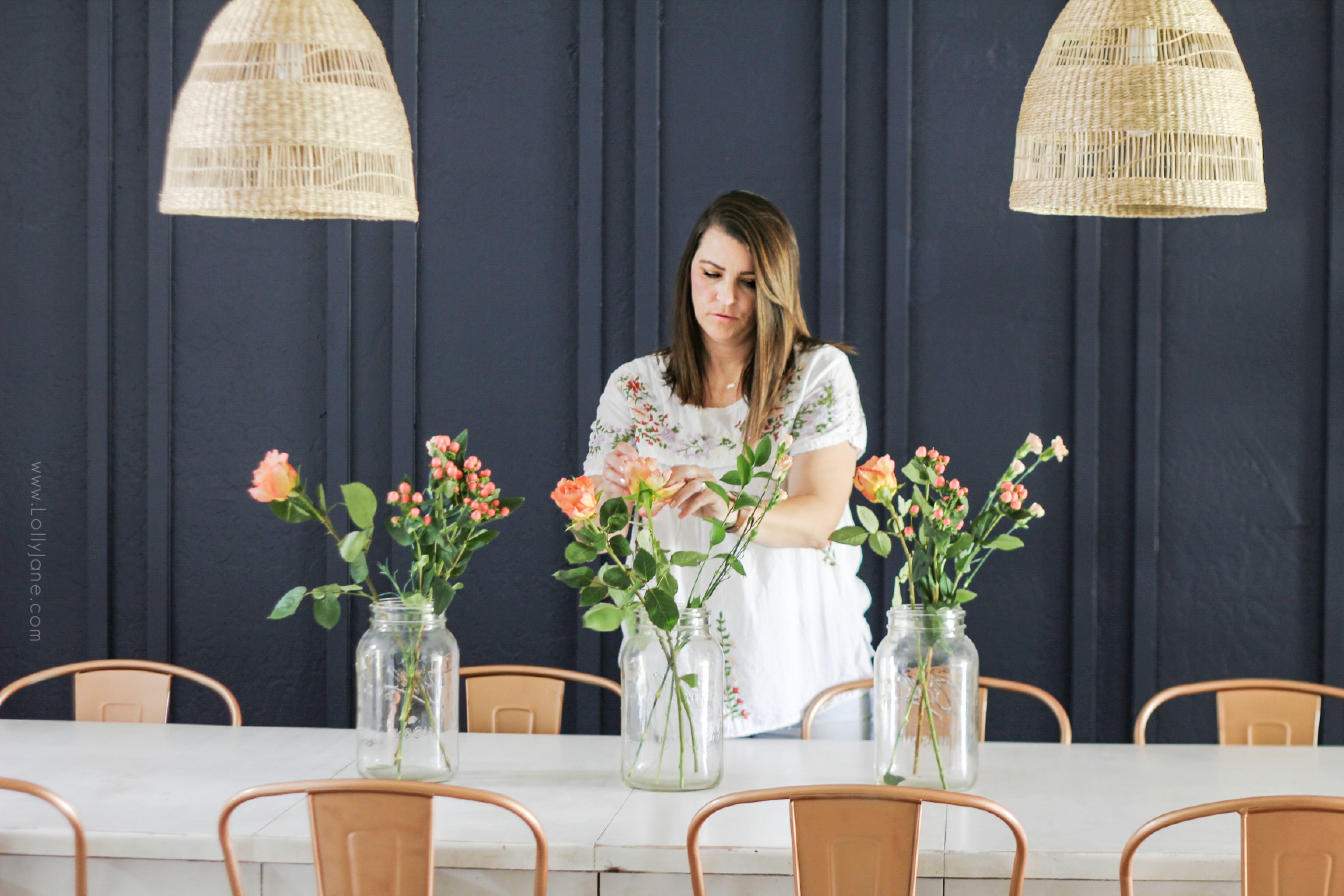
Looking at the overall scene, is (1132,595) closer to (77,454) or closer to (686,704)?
(686,704)

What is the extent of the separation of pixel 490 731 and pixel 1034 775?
1011mm

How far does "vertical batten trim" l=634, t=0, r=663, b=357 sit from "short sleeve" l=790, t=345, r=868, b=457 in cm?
83

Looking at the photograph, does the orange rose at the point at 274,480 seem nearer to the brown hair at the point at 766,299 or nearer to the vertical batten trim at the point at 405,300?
the brown hair at the point at 766,299

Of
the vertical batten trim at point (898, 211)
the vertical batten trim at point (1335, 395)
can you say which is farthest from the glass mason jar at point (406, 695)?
the vertical batten trim at point (1335, 395)

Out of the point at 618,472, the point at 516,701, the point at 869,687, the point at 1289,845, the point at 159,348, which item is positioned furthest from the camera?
the point at 159,348

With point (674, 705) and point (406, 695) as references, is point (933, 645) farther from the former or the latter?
point (406, 695)

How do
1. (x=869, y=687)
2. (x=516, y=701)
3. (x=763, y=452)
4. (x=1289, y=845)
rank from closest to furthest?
(x=1289, y=845) → (x=763, y=452) → (x=869, y=687) → (x=516, y=701)

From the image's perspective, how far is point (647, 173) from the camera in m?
2.86

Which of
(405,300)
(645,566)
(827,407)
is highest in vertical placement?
(405,300)

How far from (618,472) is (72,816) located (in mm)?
803

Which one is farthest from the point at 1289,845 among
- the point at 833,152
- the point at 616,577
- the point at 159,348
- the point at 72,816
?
the point at 159,348

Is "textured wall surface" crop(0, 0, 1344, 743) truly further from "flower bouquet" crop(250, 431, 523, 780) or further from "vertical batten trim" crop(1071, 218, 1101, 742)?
"flower bouquet" crop(250, 431, 523, 780)

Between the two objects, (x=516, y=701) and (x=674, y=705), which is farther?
(x=516, y=701)

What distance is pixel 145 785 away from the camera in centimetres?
161
